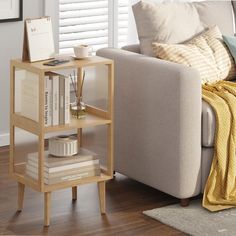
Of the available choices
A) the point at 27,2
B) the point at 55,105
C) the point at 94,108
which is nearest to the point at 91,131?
the point at 94,108

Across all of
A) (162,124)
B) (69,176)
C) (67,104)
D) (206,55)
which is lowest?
(69,176)

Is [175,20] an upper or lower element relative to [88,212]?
upper

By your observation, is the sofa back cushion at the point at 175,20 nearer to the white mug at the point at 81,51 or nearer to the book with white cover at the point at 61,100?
→ the white mug at the point at 81,51

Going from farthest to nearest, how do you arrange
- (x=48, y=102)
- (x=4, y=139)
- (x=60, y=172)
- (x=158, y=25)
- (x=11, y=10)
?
(x=4, y=139) → (x=11, y=10) → (x=158, y=25) → (x=60, y=172) → (x=48, y=102)

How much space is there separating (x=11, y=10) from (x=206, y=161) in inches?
60.3

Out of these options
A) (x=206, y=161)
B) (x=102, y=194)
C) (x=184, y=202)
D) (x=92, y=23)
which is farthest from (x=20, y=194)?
(x=92, y=23)

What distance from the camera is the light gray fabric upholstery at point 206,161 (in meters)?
3.91

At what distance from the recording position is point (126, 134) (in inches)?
163

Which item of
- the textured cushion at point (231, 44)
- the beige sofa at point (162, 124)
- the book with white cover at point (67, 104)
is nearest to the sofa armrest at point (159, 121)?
the beige sofa at point (162, 124)

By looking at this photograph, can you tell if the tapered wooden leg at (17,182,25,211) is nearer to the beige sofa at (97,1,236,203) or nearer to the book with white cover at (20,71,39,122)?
the book with white cover at (20,71,39,122)

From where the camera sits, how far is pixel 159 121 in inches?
154

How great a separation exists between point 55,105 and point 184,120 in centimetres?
62

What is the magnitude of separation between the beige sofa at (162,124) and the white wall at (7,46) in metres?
0.80

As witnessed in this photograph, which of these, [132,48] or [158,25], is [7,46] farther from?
[158,25]
